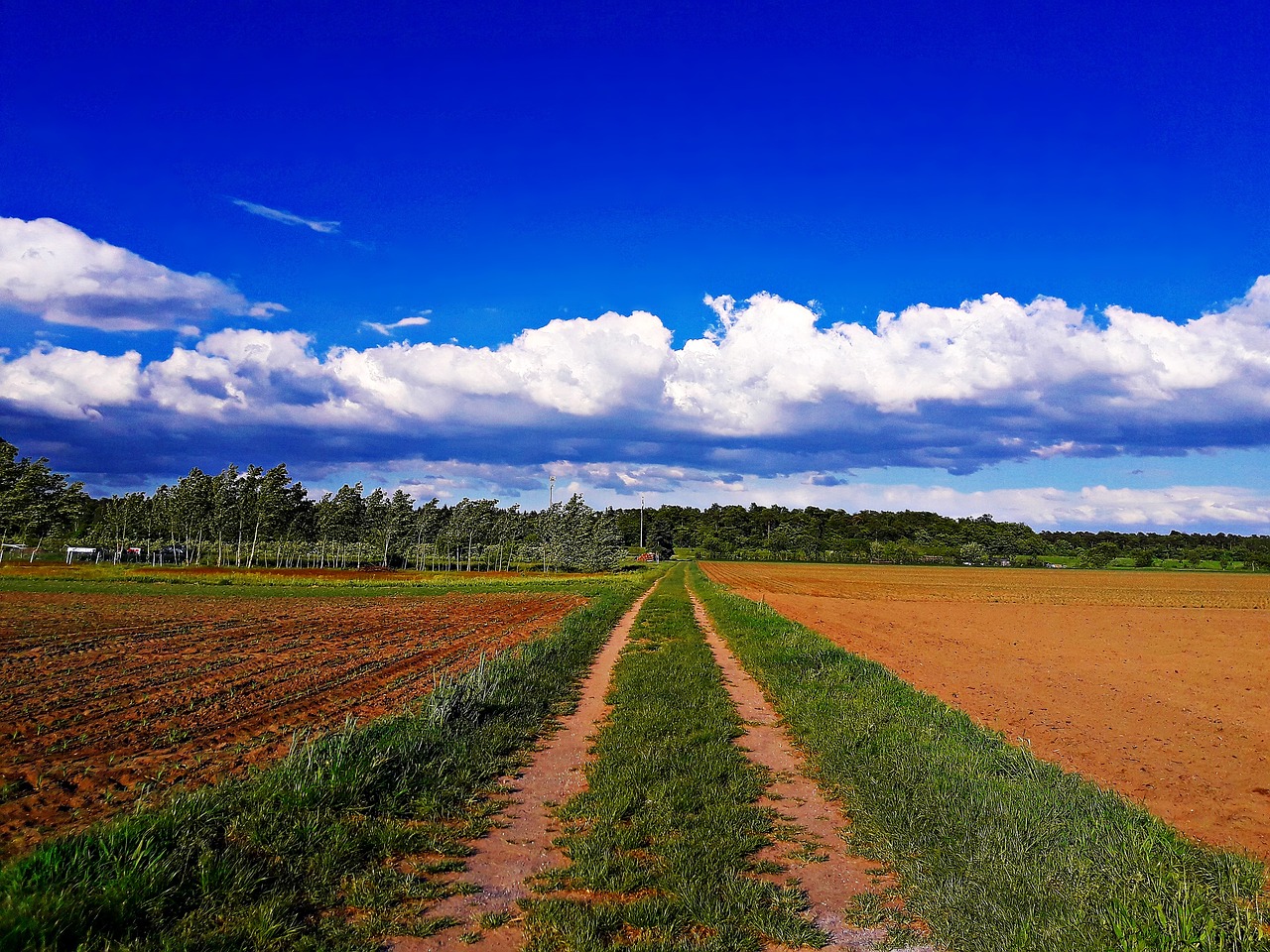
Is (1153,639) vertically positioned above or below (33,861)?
below

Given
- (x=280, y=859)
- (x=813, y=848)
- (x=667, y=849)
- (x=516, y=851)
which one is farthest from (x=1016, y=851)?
(x=280, y=859)

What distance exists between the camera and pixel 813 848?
6055 mm

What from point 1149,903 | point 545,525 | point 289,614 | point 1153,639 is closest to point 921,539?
point 545,525

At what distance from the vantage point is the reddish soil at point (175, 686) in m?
7.59

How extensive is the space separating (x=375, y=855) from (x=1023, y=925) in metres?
4.75

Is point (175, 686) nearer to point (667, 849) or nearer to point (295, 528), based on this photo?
point (667, 849)

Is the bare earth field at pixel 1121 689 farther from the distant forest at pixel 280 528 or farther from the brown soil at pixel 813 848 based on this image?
the distant forest at pixel 280 528

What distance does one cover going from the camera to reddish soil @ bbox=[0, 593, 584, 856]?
299 inches

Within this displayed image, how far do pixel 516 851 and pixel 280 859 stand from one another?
181 centimetres

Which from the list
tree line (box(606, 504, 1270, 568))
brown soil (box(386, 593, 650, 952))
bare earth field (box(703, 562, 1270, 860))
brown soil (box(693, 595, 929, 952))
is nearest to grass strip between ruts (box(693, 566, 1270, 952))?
brown soil (box(693, 595, 929, 952))

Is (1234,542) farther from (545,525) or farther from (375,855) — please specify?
(375,855)

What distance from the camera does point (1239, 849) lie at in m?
6.89

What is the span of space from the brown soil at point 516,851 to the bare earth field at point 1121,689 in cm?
678

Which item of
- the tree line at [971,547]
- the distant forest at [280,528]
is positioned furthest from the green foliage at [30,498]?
the tree line at [971,547]
